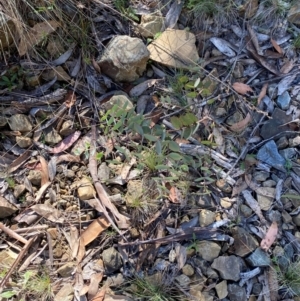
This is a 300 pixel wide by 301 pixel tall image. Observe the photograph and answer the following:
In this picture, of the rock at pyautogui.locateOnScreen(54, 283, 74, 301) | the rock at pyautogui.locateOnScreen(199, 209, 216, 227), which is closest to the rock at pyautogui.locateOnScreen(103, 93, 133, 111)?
the rock at pyautogui.locateOnScreen(199, 209, 216, 227)

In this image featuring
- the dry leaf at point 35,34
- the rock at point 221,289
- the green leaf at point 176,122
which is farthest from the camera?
the dry leaf at point 35,34

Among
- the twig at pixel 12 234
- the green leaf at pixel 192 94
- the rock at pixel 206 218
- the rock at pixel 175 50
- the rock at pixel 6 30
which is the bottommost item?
the rock at pixel 206 218

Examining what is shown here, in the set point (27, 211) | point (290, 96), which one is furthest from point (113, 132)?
point (290, 96)

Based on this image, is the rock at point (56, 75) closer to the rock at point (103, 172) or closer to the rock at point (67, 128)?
the rock at point (67, 128)

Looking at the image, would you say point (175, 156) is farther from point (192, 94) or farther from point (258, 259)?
point (258, 259)

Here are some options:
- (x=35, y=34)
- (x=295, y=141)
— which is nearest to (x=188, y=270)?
(x=295, y=141)

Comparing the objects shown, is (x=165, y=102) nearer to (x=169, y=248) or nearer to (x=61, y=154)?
(x=61, y=154)

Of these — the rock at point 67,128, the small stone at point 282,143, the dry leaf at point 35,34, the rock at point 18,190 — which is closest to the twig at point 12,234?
the rock at point 18,190
